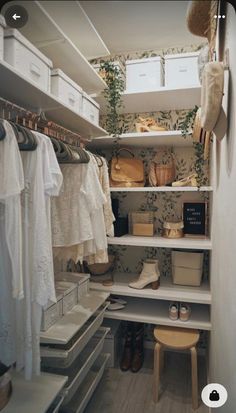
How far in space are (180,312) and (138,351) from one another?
47 centimetres

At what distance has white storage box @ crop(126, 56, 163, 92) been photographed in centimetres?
161

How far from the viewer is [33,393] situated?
0.97 metres

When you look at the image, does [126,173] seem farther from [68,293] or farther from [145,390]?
[145,390]

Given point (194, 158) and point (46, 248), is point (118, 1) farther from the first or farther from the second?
point (194, 158)

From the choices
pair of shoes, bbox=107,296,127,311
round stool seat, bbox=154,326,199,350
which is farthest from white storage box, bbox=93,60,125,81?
round stool seat, bbox=154,326,199,350

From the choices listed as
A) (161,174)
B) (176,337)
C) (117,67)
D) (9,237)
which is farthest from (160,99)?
(176,337)

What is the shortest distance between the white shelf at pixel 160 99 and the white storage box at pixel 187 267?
98 centimetres

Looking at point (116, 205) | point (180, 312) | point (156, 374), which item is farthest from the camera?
point (116, 205)

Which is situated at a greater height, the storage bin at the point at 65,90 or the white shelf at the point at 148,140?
the storage bin at the point at 65,90

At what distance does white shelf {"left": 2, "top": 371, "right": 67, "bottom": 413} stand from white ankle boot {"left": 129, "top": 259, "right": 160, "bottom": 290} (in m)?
0.77

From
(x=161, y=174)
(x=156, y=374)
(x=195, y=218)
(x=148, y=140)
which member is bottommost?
(x=156, y=374)

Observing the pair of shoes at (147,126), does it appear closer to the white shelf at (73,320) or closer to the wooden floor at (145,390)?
the white shelf at (73,320)

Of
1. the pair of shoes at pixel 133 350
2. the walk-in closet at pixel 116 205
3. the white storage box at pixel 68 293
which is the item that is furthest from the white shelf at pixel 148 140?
the pair of shoes at pixel 133 350

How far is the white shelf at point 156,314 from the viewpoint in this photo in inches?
62.1
